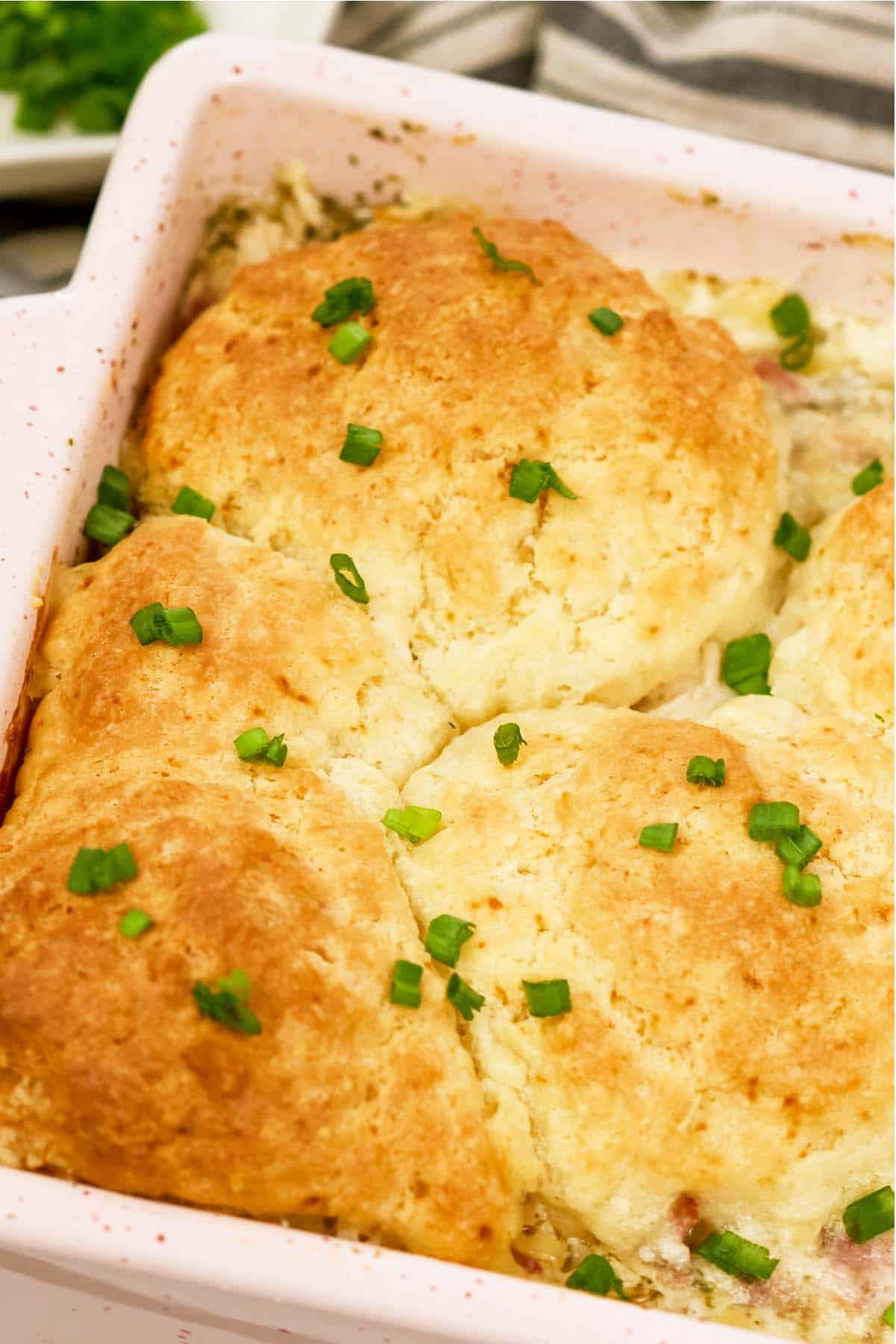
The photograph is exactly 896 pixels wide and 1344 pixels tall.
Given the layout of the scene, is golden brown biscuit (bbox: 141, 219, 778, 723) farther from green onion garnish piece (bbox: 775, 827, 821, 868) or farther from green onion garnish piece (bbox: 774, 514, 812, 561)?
green onion garnish piece (bbox: 775, 827, 821, 868)

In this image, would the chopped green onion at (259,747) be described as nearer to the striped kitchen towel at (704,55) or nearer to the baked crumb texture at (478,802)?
the baked crumb texture at (478,802)

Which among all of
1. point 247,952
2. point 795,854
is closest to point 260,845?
point 247,952

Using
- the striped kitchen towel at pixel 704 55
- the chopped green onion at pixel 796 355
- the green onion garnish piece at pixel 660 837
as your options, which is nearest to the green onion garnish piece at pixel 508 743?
the green onion garnish piece at pixel 660 837

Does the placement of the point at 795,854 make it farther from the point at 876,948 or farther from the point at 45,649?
the point at 45,649

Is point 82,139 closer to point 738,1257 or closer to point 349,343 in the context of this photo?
point 349,343

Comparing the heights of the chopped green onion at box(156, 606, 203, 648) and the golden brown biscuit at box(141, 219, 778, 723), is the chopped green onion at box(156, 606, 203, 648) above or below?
below

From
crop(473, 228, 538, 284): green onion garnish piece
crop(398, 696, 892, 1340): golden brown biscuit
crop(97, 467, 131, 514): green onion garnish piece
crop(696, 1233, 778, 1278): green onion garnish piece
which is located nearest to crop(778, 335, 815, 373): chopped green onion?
crop(473, 228, 538, 284): green onion garnish piece
